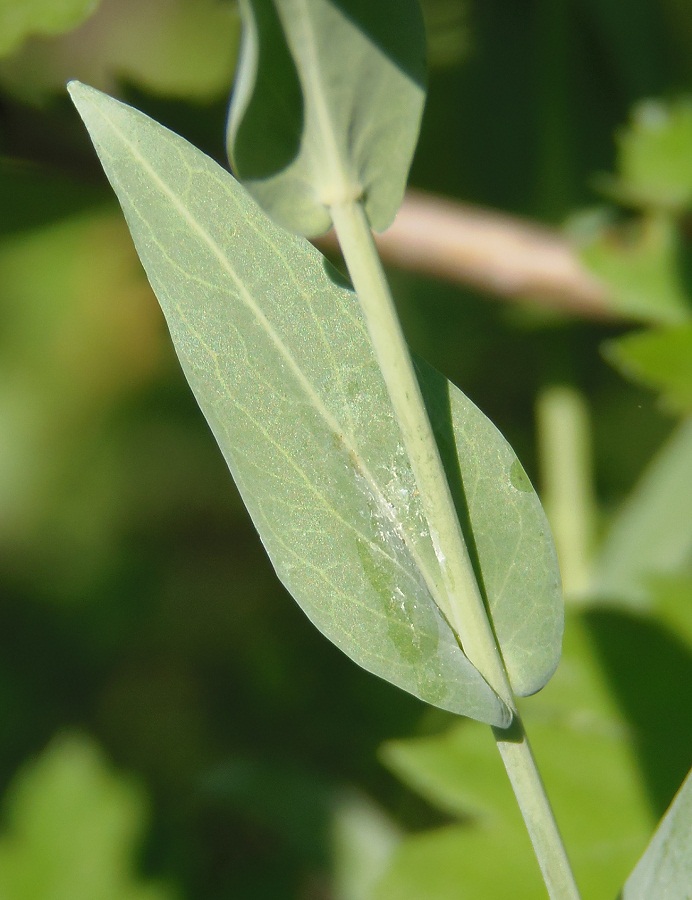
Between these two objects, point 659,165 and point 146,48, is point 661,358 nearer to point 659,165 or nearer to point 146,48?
point 659,165

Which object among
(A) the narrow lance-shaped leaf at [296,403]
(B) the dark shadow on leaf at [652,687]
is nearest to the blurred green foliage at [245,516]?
(B) the dark shadow on leaf at [652,687]

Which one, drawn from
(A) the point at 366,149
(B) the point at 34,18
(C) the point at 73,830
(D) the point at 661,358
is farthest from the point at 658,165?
(C) the point at 73,830

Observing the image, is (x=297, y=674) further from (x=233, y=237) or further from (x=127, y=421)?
(x=233, y=237)

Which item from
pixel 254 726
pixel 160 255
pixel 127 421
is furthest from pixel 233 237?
pixel 127 421

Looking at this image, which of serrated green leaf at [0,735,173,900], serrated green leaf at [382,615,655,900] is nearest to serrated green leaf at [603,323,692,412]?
serrated green leaf at [382,615,655,900]

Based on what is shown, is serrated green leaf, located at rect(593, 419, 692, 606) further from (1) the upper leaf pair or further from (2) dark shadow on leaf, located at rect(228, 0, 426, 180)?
(2) dark shadow on leaf, located at rect(228, 0, 426, 180)

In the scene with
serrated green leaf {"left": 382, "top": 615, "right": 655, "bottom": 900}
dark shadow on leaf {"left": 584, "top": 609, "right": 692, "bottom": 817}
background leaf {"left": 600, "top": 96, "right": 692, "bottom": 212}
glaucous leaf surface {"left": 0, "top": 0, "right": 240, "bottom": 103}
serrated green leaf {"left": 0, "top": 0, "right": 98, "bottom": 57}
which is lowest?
serrated green leaf {"left": 382, "top": 615, "right": 655, "bottom": 900}

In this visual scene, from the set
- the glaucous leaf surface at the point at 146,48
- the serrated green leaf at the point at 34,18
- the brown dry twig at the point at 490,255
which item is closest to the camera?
the serrated green leaf at the point at 34,18

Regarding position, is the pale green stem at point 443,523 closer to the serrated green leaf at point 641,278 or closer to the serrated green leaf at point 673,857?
the serrated green leaf at point 673,857
